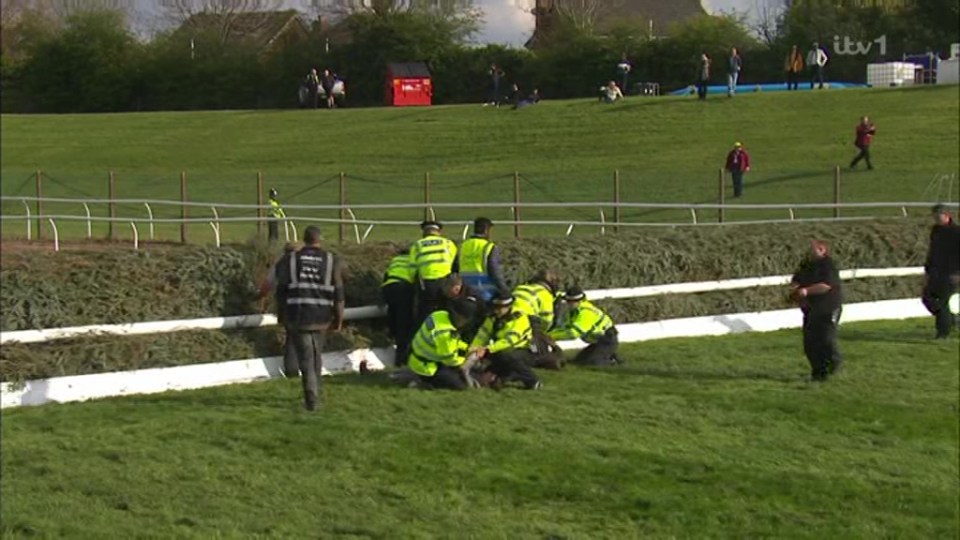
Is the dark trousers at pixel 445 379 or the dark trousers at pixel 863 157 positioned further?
the dark trousers at pixel 863 157

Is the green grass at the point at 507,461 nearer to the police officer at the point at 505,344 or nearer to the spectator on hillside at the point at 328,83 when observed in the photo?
the police officer at the point at 505,344

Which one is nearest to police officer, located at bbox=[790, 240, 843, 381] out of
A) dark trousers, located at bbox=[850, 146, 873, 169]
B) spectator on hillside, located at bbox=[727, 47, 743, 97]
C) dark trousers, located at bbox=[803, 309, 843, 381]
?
dark trousers, located at bbox=[803, 309, 843, 381]

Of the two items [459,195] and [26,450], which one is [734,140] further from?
[26,450]

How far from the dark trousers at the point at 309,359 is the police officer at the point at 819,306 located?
15.7ft

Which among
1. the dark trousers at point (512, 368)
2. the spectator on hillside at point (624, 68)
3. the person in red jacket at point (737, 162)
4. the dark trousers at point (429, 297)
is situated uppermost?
the spectator on hillside at point (624, 68)

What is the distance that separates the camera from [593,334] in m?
13.8

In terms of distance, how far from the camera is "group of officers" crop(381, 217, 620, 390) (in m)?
12.0

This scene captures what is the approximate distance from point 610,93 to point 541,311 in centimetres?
608

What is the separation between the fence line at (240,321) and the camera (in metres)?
11.6

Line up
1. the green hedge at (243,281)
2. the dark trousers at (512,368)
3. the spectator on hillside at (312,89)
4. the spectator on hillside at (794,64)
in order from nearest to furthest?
the spectator on hillside at (312,89) → the spectator on hillside at (794,64) → the green hedge at (243,281) → the dark trousers at (512,368)

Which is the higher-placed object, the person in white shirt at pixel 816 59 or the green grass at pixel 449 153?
the person in white shirt at pixel 816 59

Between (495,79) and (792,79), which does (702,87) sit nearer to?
(792,79)

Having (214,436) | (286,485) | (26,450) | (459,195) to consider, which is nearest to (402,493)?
(286,485)

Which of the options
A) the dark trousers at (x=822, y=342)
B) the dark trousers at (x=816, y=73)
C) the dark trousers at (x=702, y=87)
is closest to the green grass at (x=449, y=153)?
the dark trousers at (x=702, y=87)
